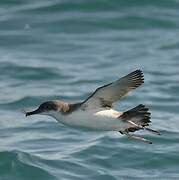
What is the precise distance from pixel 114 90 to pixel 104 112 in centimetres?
31

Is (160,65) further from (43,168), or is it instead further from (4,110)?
(43,168)

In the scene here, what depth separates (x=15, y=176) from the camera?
13250 mm

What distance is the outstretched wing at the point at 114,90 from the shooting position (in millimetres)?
10531

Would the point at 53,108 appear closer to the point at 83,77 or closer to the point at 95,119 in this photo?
the point at 95,119

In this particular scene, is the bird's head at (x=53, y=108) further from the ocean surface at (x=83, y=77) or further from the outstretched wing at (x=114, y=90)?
the ocean surface at (x=83, y=77)

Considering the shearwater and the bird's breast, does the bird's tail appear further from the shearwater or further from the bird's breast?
the bird's breast

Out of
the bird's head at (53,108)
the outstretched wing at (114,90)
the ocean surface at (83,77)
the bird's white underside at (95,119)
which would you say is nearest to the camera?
the outstretched wing at (114,90)

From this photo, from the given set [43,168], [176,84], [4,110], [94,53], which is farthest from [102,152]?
[94,53]

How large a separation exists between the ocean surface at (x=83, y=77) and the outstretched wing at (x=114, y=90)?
2414 mm

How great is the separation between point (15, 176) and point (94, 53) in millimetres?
6388

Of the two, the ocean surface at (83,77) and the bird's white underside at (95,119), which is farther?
the ocean surface at (83,77)

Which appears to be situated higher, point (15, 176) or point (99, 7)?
point (99, 7)

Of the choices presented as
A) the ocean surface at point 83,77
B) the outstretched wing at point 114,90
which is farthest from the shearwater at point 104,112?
the ocean surface at point 83,77

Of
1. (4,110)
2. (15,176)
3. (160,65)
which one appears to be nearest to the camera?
(15,176)
